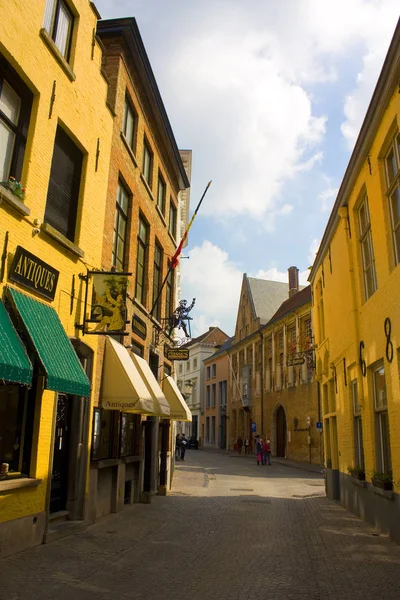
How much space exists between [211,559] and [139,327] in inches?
269

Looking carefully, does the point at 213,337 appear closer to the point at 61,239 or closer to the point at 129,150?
the point at 129,150

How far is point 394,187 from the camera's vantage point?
888 centimetres

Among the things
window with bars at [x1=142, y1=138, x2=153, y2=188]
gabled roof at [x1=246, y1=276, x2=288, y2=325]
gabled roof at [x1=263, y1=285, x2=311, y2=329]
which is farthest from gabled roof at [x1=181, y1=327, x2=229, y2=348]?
window with bars at [x1=142, y1=138, x2=153, y2=188]

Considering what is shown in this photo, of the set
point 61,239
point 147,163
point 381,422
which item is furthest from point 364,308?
point 147,163

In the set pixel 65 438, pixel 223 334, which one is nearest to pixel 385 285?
pixel 65 438

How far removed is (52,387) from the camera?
6816mm

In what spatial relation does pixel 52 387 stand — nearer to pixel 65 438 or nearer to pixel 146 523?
pixel 65 438

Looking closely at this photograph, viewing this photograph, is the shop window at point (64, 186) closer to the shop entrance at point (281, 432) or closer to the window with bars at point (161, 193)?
the window with bars at point (161, 193)

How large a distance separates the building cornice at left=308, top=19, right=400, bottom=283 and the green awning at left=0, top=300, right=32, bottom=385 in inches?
281

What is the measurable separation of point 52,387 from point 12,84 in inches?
178

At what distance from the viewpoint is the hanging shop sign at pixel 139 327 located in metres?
12.5

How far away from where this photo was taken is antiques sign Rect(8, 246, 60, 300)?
22.9 ft

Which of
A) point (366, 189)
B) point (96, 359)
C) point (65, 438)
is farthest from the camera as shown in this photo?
point (366, 189)

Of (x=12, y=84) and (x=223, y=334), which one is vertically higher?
(x=223, y=334)
